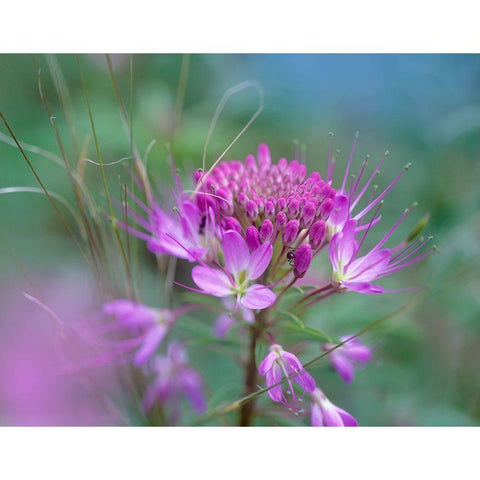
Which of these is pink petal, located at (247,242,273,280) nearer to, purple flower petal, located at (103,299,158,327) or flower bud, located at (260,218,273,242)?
flower bud, located at (260,218,273,242)

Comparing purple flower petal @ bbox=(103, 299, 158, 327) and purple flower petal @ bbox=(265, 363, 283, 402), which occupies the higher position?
purple flower petal @ bbox=(103, 299, 158, 327)

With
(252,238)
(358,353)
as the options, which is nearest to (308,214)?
(252,238)

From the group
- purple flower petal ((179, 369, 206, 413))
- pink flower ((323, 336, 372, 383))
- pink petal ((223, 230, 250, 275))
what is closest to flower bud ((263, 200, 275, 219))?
pink petal ((223, 230, 250, 275))

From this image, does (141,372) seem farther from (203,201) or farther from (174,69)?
(174,69)

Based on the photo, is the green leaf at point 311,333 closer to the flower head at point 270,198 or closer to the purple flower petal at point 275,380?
the purple flower petal at point 275,380

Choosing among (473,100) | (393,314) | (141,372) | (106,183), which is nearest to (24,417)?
(141,372)

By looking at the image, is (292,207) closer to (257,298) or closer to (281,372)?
(257,298)

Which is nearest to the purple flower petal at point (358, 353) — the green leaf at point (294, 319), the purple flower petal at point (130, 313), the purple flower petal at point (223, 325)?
the green leaf at point (294, 319)
